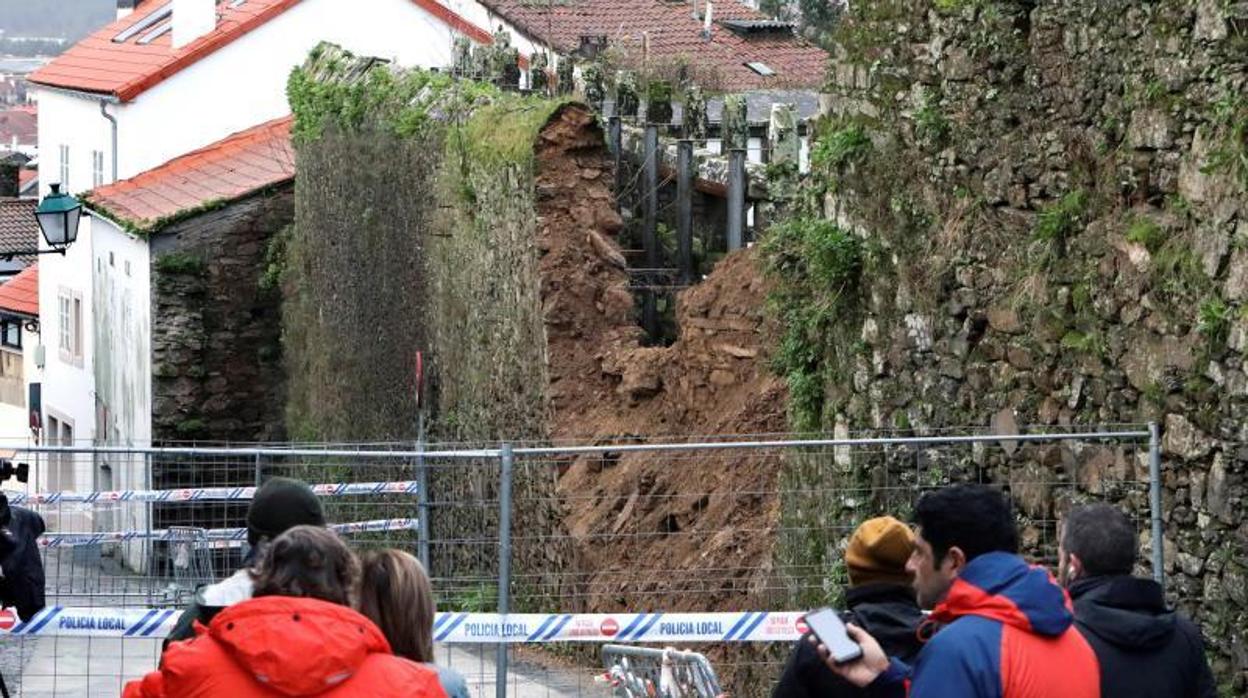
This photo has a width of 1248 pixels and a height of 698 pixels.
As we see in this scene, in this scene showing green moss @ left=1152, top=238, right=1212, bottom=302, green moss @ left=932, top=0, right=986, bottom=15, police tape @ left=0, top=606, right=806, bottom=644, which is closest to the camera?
green moss @ left=1152, top=238, right=1212, bottom=302

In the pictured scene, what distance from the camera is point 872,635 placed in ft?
19.7

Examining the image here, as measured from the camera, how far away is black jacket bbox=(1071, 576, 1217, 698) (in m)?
6.21

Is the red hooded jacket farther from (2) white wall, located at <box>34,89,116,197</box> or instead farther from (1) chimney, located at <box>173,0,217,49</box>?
(1) chimney, located at <box>173,0,217,49</box>

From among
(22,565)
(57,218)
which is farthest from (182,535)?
(57,218)

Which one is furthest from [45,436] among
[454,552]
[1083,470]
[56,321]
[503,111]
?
[1083,470]

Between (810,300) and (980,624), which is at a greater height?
(810,300)

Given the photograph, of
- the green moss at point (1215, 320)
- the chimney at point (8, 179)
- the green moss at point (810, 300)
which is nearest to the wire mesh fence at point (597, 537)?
the green moss at point (810, 300)

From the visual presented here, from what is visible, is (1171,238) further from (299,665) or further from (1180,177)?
(299,665)

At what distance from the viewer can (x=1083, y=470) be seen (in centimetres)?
980

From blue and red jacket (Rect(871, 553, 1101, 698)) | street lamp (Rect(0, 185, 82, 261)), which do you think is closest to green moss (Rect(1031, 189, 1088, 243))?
blue and red jacket (Rect(871, 553, 1101, 698))

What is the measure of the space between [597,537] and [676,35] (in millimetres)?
19434

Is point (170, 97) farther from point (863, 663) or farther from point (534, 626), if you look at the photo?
point (863, 663)

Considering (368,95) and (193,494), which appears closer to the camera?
(193,494)

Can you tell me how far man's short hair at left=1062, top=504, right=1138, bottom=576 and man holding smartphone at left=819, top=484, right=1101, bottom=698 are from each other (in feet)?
1.56
